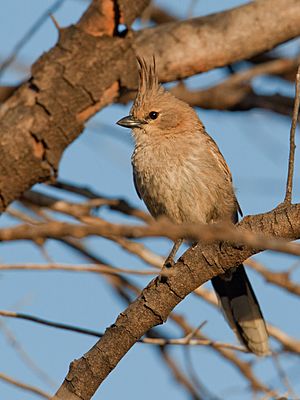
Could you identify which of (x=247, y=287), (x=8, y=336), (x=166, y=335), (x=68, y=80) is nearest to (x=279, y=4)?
(x=68, y=80)

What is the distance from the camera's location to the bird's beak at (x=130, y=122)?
5.19m

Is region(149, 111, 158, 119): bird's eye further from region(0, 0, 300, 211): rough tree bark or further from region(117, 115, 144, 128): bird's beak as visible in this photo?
region(0, 0, 300, 211): rough tree bark

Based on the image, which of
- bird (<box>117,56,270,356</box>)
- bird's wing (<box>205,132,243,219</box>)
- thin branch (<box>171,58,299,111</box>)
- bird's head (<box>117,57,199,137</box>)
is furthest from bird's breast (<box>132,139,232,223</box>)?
thin branch (<box>171,58,299,111</box>)

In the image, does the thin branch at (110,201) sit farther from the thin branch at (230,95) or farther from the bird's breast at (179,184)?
the thin branch at (230,95)

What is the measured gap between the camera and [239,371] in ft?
16.5

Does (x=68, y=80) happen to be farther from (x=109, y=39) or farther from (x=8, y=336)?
(x=8, y=336)

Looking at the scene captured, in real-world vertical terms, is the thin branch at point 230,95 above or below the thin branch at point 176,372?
above

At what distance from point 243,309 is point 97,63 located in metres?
1.85

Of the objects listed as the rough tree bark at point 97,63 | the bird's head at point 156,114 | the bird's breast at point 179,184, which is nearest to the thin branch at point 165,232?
the bird's breast at point 179,184

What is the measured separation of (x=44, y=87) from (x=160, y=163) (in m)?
0.88

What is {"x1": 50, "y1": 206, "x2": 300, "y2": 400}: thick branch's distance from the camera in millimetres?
2973

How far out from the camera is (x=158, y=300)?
3.34 meters

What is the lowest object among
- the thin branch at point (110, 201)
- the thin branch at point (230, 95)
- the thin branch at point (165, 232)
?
the thin branch at point (165, 232)

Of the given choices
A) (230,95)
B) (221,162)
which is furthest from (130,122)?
(230,95)
